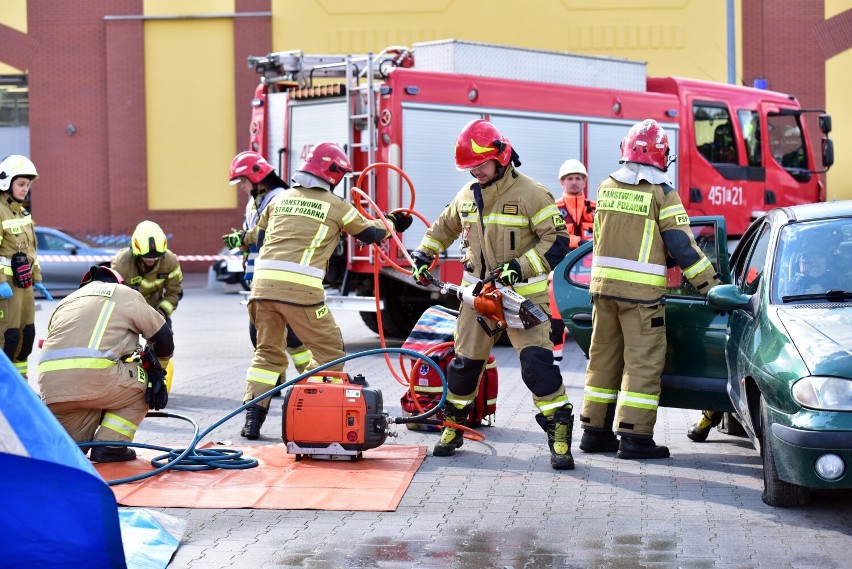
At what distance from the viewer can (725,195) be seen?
15578mm

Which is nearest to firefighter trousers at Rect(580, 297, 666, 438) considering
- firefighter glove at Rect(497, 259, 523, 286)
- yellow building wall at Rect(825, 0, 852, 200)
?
firefighter glove at Rect(497, 259, 523, 286)

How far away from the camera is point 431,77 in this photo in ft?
42.9

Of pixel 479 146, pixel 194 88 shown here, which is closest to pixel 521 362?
pixel 479 146

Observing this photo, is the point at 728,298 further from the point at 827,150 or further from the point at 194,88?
the point at 194,88

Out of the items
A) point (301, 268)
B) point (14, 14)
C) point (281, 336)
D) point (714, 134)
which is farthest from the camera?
point (14, 14)

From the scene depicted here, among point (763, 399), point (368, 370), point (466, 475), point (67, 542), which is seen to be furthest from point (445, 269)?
point (67, 542)

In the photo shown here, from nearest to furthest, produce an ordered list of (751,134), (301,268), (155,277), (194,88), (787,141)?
(301,268) < (155,277) < (751,134) < (787,141) < (194,88)

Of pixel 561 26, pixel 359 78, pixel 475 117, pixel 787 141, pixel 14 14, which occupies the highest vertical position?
pixel 14 14

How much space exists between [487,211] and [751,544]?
270 cm

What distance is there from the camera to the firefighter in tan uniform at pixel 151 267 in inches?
370

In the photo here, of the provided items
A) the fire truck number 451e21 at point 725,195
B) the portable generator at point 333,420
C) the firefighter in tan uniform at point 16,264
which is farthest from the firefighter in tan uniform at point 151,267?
the fire truck number 451e21 at point 725,195

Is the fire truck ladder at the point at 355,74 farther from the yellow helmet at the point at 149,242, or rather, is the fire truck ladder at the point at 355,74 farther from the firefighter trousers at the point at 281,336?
the firefighter trousers at the point at 281,336

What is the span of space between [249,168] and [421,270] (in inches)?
114

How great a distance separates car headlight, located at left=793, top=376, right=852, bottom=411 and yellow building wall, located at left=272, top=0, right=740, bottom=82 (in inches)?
963
